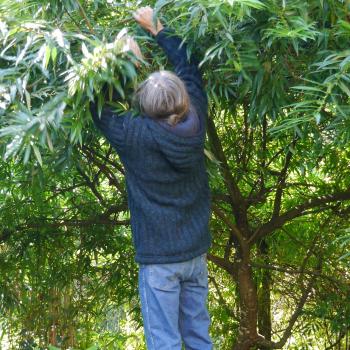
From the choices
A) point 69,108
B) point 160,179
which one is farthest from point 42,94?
point 160,179

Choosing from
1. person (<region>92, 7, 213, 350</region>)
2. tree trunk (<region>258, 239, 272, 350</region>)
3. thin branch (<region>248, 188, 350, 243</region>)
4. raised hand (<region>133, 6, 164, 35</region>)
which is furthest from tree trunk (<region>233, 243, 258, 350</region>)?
raised hand (<region>133, 6, 164, 35</region>)

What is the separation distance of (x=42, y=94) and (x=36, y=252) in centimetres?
189

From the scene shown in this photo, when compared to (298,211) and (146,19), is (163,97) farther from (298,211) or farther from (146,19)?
(298,211)

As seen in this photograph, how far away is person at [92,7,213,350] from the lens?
2.08m

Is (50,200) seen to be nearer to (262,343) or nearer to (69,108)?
(262,343)

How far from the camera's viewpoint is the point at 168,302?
2.28 meters

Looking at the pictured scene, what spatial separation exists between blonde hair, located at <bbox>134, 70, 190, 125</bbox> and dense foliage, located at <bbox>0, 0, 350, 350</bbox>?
0.19 feet

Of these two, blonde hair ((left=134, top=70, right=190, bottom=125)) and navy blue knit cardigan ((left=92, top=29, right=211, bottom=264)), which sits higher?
blonde hair ((left=134, top=70, right=190, bottom=125))

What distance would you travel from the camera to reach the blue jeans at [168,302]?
7.43 ft

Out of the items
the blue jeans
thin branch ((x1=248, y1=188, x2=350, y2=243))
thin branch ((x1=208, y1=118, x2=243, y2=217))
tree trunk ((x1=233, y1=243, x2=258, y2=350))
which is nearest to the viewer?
the blue jeans

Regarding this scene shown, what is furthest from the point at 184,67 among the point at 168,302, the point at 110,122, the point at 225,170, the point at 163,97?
the point at 225,170

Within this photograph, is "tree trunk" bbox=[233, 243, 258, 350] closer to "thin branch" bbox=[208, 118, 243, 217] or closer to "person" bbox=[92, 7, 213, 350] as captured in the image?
"thin branch" bbox=[208, 118, 243, 217]

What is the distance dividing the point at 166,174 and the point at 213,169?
0.33 metres

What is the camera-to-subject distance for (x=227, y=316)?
402 cm
